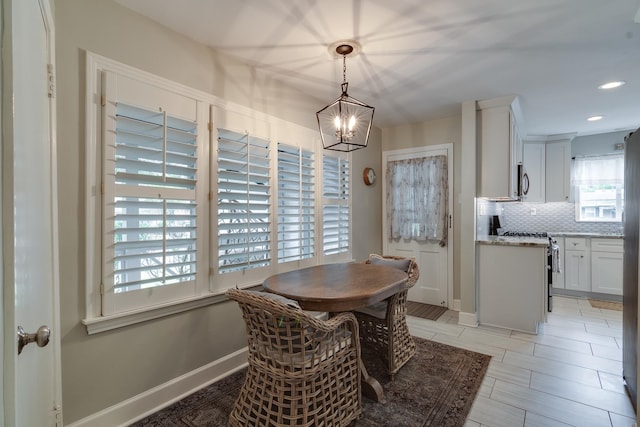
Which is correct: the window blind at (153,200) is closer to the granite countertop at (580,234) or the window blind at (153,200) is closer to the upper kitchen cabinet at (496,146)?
the upper kitchen cabinet at (496,146)

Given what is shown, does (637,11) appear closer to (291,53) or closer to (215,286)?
(291,53)

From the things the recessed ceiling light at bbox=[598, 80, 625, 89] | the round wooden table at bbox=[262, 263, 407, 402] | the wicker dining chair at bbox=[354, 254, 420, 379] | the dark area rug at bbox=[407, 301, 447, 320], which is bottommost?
the dark area rug at bbox=[407, 301, 447, 320]

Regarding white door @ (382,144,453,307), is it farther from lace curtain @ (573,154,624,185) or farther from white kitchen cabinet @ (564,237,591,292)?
lace curtain @ (573,154,624,185)

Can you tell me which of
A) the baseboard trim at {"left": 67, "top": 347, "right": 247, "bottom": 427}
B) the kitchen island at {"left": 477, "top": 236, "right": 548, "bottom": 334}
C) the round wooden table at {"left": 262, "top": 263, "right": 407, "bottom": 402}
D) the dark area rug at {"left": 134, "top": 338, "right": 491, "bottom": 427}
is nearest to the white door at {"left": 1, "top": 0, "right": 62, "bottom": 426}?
the baseboard trim at {"left": 67, "top": 347, "right": 247, "bottom": 427}

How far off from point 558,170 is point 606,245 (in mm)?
1313

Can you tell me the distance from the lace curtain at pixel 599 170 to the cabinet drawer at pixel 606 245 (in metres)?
1.05

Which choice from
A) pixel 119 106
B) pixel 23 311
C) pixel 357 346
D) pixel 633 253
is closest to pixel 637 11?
pixel 633 253

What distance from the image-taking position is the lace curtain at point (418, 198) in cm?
392

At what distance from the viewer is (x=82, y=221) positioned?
1.64 m

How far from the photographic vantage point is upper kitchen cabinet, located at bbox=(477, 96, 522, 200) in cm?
324

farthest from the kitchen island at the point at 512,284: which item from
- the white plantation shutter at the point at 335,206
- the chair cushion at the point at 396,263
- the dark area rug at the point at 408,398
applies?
the white plantation shutter at the point at 335,206

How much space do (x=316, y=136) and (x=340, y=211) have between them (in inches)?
37.2

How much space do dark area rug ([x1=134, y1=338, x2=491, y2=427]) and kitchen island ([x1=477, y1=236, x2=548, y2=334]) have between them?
87cm

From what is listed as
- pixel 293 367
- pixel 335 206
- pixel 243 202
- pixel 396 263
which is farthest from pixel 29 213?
pixel 335 206
